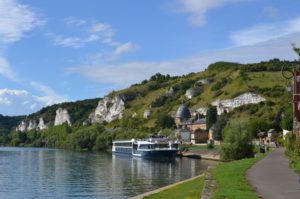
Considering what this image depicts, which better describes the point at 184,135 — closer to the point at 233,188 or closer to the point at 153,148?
the point at 153,148

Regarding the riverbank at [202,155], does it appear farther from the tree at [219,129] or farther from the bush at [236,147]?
the tree at [219,129]

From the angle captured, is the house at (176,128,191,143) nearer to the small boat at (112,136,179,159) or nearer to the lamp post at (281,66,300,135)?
the small boat at (112,136,179,159)

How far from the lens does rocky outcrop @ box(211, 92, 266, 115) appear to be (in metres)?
170

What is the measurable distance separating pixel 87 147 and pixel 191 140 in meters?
37.6

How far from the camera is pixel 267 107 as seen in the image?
151500 mm

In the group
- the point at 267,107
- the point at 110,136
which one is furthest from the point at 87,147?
the point at 267,107

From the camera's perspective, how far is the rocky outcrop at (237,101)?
17038 cm

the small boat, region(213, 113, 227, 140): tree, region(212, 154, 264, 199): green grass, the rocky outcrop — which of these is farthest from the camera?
the rocky outcrop

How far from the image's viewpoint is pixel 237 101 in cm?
18138

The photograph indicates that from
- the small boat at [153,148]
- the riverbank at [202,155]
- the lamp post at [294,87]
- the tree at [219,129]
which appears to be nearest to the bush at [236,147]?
the lamp post at [294,87]

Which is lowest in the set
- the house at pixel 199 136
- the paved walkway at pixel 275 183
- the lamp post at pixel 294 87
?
the paved walkway at pixel 275 183

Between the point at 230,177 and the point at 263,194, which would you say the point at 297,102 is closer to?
the point at 230,177

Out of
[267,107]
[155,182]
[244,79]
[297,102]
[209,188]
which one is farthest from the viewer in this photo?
[244,79]

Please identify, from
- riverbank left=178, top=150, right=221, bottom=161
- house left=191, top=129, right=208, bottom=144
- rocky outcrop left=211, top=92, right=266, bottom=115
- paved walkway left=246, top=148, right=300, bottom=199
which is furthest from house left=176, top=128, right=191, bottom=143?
paved walkway left=246, top=148, right=300, bottom=199
